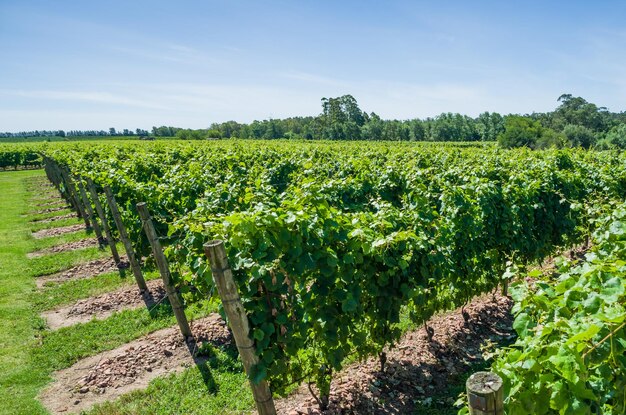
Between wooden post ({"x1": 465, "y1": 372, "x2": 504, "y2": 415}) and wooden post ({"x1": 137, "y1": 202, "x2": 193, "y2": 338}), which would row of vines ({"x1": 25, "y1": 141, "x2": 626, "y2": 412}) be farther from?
wooden post ({"x1": 465, "y1": 372, "x2": 504, "y2": 415})

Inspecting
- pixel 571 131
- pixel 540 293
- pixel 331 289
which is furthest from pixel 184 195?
pixel 571 131

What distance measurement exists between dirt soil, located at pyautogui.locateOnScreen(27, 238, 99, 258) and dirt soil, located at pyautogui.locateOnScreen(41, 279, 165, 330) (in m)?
4.51

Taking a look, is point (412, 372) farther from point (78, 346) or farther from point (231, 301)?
point (78, 346)

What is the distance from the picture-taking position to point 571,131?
7444cm

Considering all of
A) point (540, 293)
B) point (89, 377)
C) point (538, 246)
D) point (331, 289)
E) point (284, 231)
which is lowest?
point (89, 377)

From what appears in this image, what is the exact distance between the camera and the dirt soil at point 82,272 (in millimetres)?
9594

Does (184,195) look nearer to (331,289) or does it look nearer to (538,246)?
(331,289)

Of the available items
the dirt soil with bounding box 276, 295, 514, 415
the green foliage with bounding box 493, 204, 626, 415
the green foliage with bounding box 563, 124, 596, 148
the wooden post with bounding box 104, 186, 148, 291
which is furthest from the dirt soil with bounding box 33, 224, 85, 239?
the green foliage with bounding box 563, 124, 596, 148

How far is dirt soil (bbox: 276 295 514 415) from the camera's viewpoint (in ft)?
14.8

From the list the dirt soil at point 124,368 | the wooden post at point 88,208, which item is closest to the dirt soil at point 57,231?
the wooden post at point 88,208

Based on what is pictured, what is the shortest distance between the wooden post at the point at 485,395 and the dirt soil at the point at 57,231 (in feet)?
51.4

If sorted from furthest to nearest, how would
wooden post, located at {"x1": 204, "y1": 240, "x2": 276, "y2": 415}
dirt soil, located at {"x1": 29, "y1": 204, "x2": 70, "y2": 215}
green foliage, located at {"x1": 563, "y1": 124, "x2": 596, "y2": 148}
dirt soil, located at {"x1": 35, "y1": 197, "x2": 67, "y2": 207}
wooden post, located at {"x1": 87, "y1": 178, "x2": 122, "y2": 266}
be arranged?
green foliage, located at {"x1": 563, "y1": 124, "x2": 596, "y2": 148}
dirt soil, located at {"x1": 35, "y1": 197, "x2": 67, "y2": 207}
dirt soil, located at {"x1": 29, "y1": 204, "x2": 70, "y2": 215}
wooden post, located at {"x1": 87, "y1": 178, "x2": 122, "y2": 266}
wooden post, located at {"x1": 204, "y1": 240, "x2": 276, "y2": 415}

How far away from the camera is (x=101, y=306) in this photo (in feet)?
25.9

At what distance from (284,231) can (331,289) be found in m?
0.86
